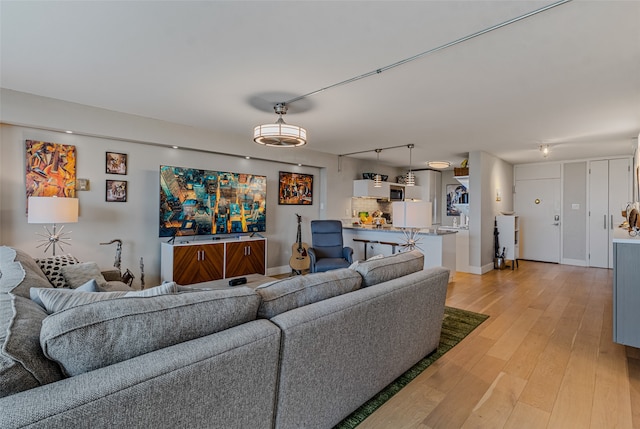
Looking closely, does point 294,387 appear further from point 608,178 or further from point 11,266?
point 608,178

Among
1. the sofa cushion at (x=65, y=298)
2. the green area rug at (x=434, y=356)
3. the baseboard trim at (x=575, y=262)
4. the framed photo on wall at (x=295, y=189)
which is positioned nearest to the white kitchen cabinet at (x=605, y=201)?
the baseboard trim at (x=575, y=262)

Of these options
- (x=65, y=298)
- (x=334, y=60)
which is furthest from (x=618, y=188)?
(x=65, y=298)

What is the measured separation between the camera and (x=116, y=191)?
400 centimetres

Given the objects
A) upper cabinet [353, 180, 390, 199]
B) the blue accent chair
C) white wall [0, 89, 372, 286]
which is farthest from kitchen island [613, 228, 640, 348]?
upper cabinet [353, 180, 390, 199]

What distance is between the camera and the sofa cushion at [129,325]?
3.07 feet

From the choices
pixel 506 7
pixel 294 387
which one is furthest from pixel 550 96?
pixel 294 387

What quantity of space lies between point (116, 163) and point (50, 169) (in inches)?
26.0

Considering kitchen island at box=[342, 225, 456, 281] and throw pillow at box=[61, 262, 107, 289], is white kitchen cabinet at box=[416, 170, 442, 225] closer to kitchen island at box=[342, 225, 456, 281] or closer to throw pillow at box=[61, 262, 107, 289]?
kitchen island at box=[342, 225, 456, 281]

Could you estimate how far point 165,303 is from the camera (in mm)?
1161

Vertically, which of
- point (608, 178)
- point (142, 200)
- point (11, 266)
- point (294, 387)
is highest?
point (608, 178)

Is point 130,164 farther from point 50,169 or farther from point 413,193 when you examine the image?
point 413,193

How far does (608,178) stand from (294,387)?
7.97 meters

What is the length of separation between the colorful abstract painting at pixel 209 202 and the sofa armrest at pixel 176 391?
3.51 meters

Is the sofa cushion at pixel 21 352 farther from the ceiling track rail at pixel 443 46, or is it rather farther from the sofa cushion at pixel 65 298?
the ceiling track rail at pixel 443 46
